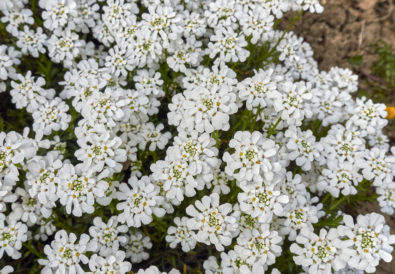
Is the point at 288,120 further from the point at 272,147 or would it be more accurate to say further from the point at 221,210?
the point at 221,210

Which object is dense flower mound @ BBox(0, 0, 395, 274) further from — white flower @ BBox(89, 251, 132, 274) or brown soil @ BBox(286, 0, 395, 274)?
brown soil @ BBox(286, 0, 395, 274)

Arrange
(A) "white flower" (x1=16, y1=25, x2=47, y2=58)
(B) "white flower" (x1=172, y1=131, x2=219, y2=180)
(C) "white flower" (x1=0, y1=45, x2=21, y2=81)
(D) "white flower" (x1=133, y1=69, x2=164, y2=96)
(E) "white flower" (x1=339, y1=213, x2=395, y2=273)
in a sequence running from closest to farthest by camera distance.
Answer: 1. (E) "white flower" (x1=339, y1=213, x2=395, y2=273)
2. (B) "white flower" (x1=172, y1=131, x2=219, y2=180)
3. (C) "white flower" (x1=0, y1=45, x2=21, y2=81)
4. (D) "white flower" (x1=133, y1=69, x2=164, y2=96)
5. (A) "white flower" (x1=16, y1=25, x2=47, y2=58)

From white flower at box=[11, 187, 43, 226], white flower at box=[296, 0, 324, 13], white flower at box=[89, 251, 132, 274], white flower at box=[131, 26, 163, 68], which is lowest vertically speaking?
white flower at box=[89, 251, 132, 274]

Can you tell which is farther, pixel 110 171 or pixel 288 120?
pixel 288 120

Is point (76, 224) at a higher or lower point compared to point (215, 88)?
lower

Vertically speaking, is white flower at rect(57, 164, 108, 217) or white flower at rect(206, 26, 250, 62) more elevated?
white flower at rect(206, 26, 250, 62)

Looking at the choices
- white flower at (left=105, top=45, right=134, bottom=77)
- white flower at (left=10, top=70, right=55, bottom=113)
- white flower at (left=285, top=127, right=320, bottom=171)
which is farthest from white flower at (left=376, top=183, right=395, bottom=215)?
white flower at (left=10, top=70, right=55, bottom=113)

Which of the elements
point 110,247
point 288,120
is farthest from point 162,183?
point 288,120
